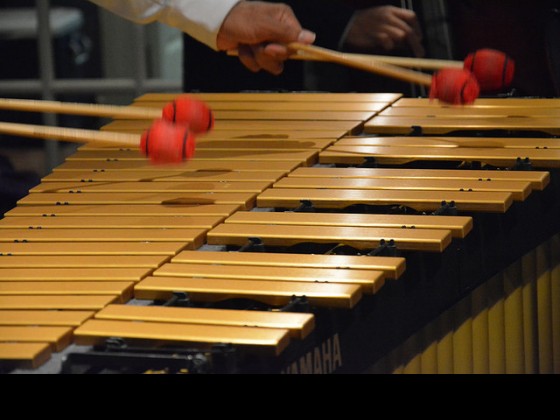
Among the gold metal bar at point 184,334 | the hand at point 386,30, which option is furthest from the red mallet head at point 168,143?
the hand at point 386,30

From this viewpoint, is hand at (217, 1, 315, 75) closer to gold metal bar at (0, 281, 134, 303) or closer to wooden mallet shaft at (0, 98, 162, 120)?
wooden mallet shaft at (0, 98, 162, 120)

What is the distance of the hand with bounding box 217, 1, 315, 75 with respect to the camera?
4012mm

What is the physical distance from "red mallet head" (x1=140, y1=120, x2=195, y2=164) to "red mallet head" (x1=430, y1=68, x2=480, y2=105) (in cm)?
87

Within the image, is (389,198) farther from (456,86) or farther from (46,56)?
(46,56)

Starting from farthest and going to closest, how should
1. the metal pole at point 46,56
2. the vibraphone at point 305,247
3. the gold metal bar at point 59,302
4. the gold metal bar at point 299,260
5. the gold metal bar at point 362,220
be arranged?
the metal pole at point 46,56, the gold metal bar at point 362,220, the gold metal bar at point 299,260, the gold metal bar at point 59,302, the vibraphone at point 305,247

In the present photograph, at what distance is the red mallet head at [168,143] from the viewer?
3.01m

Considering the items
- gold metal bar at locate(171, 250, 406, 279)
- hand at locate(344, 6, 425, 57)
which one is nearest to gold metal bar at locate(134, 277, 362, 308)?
gold metal bar at locate(171, 250, 406, 279)

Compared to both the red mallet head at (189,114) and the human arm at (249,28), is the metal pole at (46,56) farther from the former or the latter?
the red mallet head at (189,114)

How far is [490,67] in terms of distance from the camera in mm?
3701

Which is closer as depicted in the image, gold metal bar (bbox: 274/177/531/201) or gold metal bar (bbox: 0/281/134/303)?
gold metal bar (bbox: 0/281/134/303)

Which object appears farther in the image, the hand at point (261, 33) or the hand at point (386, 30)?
the hand at point (386, 30)

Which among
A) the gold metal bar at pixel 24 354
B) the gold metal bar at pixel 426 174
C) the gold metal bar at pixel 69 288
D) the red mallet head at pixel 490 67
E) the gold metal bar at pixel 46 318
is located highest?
the red mallet head at pixel 490 67

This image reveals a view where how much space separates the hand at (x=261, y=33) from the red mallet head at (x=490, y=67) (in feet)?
1.92
